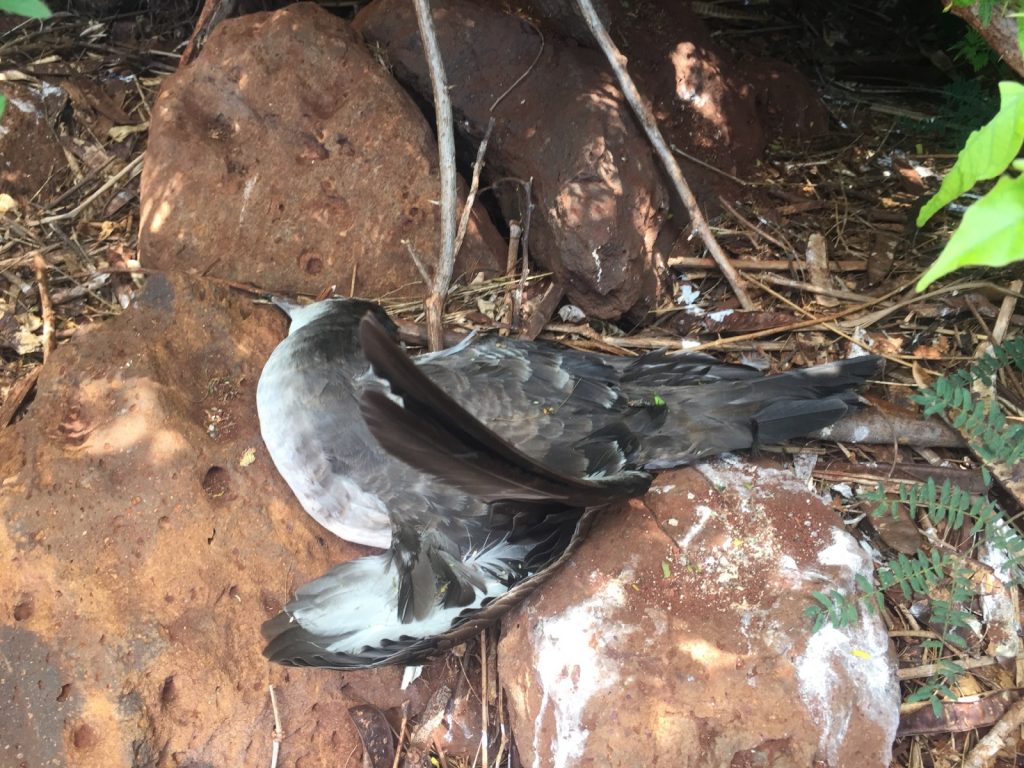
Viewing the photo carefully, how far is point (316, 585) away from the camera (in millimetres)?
2600

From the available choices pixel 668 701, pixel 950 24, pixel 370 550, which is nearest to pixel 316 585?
pixel 370 550

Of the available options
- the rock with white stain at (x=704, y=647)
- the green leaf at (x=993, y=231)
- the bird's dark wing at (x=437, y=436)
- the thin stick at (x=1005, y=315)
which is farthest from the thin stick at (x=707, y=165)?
the green leaf at (x=993, y=231)

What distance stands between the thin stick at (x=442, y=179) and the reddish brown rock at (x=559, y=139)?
1.12 feet

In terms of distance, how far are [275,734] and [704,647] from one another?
4.64 ft

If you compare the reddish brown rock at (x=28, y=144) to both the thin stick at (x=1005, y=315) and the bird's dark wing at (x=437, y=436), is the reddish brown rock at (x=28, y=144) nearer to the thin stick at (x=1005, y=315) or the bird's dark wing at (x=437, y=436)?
the bird's dark wing at (x=437, y=436)

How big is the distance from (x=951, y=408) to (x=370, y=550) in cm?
218

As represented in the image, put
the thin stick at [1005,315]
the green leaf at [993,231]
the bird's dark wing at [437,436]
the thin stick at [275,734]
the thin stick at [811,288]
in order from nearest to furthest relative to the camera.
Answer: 1. the green leaf at [993,231]
2. the bird's dark wing at [437,436]
3. the thin stick at [275,734]
4. the thin stick at [1005,315]
5. the thin stick at [811,288]

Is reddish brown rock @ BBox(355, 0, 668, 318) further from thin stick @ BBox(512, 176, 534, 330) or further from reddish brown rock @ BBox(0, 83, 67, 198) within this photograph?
reddish brown rock @ BBox(0, 83, 67, 198)

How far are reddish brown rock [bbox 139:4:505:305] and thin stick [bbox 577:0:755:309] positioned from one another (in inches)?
33.0

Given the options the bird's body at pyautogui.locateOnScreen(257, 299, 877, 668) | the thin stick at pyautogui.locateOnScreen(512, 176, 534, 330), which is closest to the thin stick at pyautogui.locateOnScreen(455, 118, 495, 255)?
the thin stick at pyautogui.locateOnScreen(512, 176, 534, 330)

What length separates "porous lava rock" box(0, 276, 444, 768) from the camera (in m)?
2.38

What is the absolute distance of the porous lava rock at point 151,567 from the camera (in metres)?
2.38

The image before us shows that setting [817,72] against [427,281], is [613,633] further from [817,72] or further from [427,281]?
[817,72]

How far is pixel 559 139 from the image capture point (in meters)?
3.21
